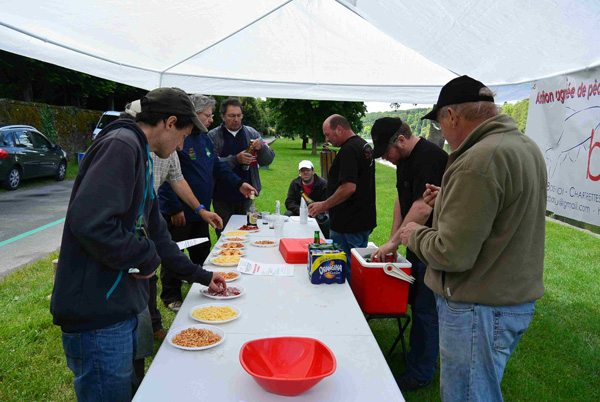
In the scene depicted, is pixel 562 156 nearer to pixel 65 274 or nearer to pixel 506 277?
pixel 506 277

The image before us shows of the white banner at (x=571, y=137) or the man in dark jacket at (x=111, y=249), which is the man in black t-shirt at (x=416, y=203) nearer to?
the white banner at (x=571, y=137)

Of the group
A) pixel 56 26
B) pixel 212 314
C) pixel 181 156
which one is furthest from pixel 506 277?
pixel 56 26

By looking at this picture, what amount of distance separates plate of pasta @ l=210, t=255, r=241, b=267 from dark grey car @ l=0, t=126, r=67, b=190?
379 inches

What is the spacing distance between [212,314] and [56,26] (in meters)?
2.64

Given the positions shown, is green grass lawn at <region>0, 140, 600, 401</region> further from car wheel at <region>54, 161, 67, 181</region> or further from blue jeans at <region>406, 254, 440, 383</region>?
car wheel at <region>54, 161, 67, 181</region>

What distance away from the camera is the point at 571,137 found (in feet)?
10.6

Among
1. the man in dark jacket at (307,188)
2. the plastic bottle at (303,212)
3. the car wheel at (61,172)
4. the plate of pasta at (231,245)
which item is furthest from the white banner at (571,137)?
the car wheel at (61,172)

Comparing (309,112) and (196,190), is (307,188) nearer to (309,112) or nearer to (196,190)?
(196,190)

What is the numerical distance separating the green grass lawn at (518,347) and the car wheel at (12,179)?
6.18 m

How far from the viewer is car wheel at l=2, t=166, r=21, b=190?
1028cm

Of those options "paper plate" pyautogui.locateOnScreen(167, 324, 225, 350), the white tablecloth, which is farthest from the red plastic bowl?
"paper plate" pyautogui.locateOnScreen(167, 324, 225, 350)

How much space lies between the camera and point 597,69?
290cm

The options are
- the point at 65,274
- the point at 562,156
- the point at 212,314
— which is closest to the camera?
the point at 65,274

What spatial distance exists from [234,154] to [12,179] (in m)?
8.66
